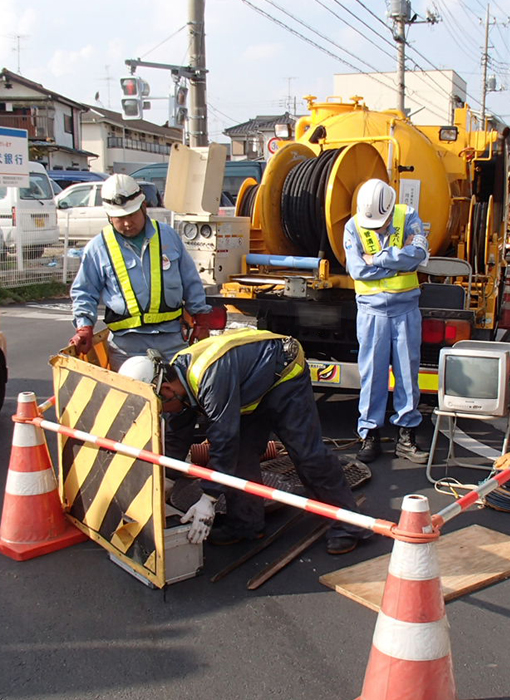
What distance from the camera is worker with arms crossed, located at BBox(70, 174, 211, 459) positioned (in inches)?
177

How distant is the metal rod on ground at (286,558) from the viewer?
3.63 metres

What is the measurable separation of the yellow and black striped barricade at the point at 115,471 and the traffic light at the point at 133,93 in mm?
12924

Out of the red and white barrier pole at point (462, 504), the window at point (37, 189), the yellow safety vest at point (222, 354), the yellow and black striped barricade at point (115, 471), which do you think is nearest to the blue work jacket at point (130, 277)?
the yellow and black striped barricade at point (115, 471)

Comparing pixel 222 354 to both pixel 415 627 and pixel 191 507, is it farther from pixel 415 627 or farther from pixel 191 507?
pixel 415 627

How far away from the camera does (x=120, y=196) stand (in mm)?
4422

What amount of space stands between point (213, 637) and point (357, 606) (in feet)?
2.32

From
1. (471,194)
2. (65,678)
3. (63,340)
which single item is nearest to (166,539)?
(65,678)

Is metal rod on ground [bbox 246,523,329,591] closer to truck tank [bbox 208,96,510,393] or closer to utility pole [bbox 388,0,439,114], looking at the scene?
truck tank [bbox 208,96,510,393]

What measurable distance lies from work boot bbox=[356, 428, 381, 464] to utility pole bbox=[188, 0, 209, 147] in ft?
32.2

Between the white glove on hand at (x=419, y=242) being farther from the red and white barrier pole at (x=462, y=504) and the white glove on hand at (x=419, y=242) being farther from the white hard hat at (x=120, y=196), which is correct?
the red and white barrier pole at (x=462, y=504)

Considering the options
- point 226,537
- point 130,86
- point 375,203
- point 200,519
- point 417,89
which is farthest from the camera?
point 417,89

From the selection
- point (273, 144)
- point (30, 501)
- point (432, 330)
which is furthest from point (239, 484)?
point (273, 144)

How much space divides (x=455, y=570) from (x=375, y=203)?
2.57m

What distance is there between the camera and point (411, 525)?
244 cm
